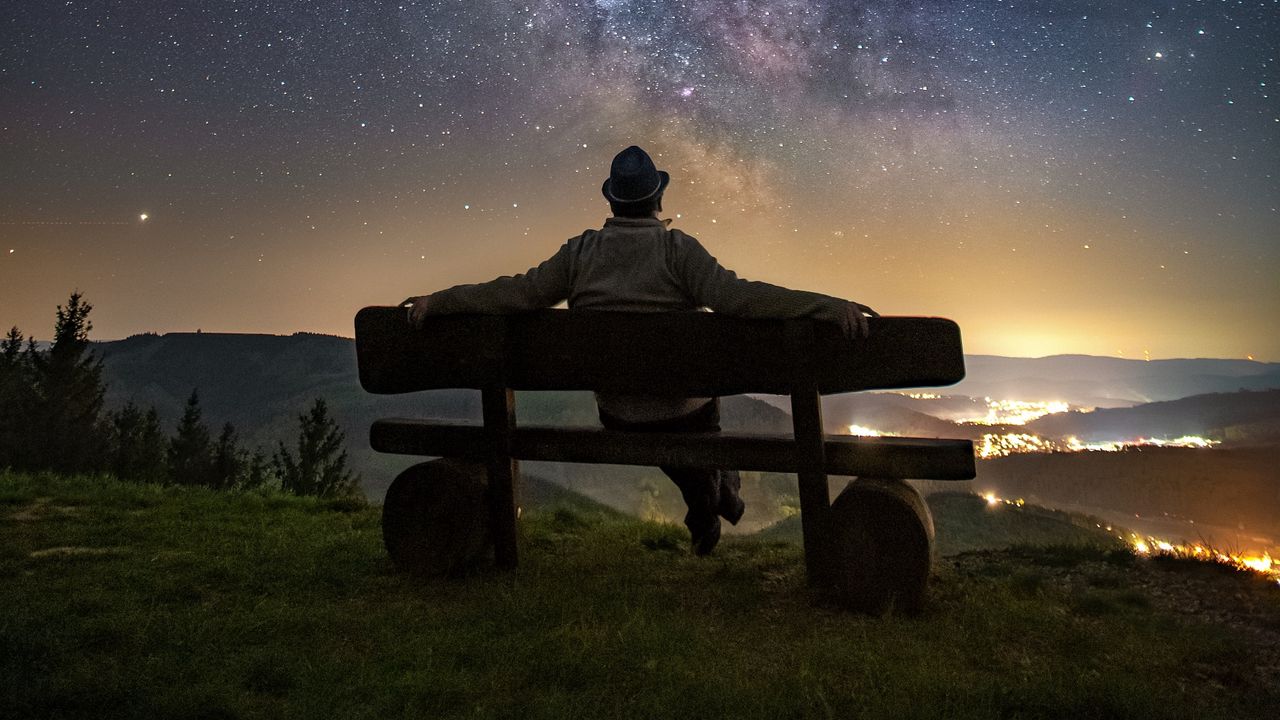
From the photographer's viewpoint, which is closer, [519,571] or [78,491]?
[519,571]

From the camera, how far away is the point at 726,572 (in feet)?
13.5

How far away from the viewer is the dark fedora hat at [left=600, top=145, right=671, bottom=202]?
3934mm

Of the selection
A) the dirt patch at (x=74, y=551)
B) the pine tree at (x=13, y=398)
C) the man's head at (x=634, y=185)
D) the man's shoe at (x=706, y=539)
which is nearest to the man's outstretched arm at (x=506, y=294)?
the man's head at (x=634, y=185)

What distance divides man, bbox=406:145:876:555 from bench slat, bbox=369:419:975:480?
0.24 m

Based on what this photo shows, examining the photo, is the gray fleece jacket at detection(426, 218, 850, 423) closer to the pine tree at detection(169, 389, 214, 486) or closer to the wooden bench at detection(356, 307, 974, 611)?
the wooden bench at detection(356, 307, 974, 611)

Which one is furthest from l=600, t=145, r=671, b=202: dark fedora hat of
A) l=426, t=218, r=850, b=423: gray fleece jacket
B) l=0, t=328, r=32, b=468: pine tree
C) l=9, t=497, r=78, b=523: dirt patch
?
l=0, t=328, r=32, b=468: pine tree

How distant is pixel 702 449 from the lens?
351cm

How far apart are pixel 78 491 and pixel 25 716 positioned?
6.45 m

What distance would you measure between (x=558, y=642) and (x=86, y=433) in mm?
79428

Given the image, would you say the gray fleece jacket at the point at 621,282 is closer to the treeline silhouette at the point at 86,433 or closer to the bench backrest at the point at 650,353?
the bench backrest at the point at 650,353

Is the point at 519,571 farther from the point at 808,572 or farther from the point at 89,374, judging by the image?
the point at 89,374

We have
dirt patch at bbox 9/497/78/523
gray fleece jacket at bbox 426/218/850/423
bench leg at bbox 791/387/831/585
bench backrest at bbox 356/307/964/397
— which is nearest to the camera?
bench backrest at bbox 356/307/964/397

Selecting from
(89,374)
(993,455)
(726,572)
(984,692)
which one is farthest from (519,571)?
(993,455)

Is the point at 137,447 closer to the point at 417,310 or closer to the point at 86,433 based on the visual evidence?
the point at 86,433
